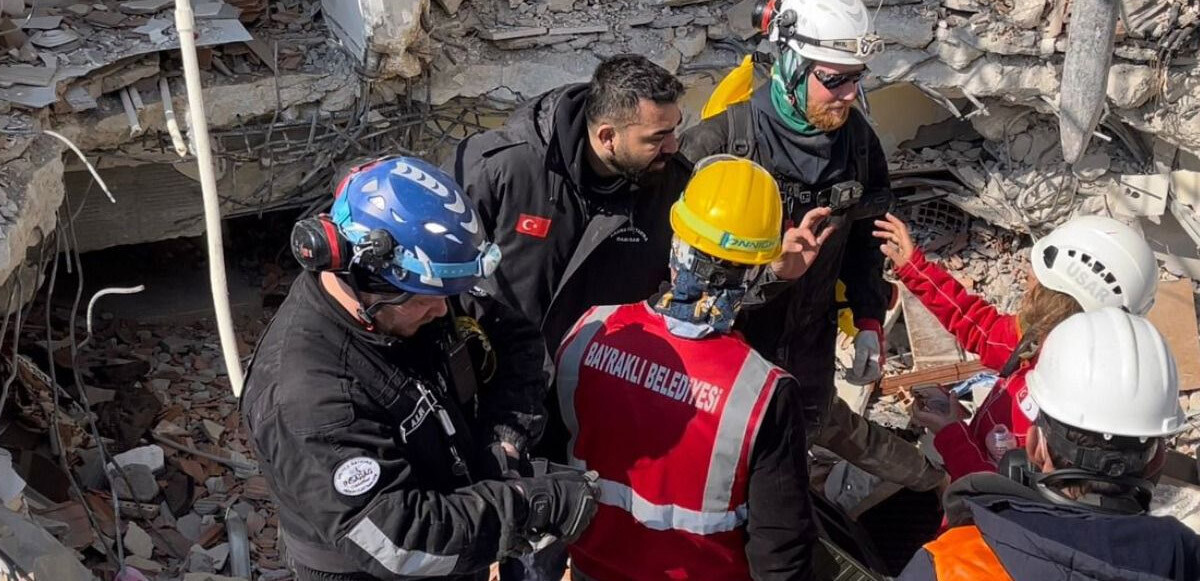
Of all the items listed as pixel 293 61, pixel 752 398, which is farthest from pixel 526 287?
pixel 293 61

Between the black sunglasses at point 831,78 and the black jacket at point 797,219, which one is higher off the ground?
the black sunglasses at point 831,78

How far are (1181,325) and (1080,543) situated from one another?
4.97 metres

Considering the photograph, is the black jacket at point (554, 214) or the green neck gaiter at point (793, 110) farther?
the green neck gaiter at point (793, 110)

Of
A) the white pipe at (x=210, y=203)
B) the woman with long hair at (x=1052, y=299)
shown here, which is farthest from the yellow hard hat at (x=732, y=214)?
the white pipe at (x=210, y=203)

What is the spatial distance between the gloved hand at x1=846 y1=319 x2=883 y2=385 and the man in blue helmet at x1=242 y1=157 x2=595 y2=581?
72.9 inches

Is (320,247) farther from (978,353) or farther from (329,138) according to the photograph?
(329,138)

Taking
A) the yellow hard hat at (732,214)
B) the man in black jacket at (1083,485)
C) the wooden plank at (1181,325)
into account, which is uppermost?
the yellow hard hat at (732,214)

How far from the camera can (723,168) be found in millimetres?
2822

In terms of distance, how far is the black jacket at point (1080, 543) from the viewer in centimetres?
188

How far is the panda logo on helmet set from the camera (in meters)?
2.36

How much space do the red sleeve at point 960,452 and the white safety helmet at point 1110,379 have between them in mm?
978

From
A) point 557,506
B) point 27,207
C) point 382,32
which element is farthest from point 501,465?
point 382,32

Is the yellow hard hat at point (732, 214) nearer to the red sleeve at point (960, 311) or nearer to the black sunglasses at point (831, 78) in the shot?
the black sunglasses at point (831, 78)

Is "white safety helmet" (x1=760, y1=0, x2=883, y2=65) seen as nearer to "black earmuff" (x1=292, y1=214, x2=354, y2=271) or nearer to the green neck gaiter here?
the green neck gaiter
